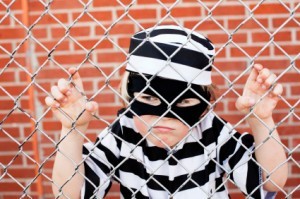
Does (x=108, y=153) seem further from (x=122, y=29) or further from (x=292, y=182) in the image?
(x=292, y=182)

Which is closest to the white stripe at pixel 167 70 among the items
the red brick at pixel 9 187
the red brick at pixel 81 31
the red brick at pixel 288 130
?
the red brick at pixel 81 31

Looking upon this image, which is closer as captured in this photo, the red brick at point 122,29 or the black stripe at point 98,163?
the black stripe at point 98,163

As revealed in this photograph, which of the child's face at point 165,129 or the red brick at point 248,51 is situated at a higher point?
the red brick at point 248,51

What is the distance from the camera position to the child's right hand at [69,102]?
5.76ft

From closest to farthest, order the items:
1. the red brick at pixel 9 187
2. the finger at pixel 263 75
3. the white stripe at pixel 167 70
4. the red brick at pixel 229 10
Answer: the finger at pixel 263 75
the white stripe at pixel 167 70
the red brick at pixel 229 10
the red brick at pixel 9 187

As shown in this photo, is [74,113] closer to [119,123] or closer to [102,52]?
[119,123]

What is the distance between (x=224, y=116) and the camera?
329 cm

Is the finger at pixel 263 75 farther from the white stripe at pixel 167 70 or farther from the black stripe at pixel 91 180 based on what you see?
the black stripe at pixel 91 180

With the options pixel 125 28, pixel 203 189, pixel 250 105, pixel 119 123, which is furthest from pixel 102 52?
pixel 250 105

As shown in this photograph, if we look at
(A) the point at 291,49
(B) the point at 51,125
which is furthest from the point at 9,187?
(A) the point at 291,49

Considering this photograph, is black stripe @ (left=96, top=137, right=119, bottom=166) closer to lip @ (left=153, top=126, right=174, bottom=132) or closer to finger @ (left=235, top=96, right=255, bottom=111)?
lip @ (left=153, top=126, right=174, bottom=132)

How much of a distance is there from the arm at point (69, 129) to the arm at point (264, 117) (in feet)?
1.50

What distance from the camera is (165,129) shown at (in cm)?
188

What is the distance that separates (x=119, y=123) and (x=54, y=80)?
127cm
